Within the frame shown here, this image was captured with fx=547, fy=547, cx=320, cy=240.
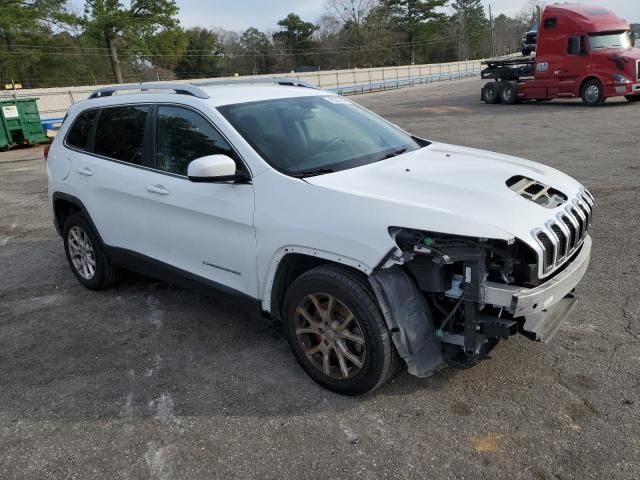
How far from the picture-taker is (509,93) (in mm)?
21547

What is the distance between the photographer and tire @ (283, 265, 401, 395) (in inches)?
118

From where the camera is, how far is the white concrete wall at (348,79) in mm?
27156

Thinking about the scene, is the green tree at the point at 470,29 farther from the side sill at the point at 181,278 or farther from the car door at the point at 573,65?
the side sill at the point at 181,278

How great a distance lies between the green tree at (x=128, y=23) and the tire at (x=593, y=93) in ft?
137

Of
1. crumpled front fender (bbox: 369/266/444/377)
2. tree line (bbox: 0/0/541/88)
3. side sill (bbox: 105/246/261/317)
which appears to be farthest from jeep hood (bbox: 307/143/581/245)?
tree line (bbox: 0/0/541/88)

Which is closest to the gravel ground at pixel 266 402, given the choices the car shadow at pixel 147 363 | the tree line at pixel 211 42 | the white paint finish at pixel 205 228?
the car shadow at pixel 147 363

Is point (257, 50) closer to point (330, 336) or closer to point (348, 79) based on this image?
point (348, 79)

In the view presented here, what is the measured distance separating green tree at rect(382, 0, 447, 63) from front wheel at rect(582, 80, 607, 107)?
232 ft

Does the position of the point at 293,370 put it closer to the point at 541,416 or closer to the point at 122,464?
the point at 122,464

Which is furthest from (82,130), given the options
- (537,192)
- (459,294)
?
(537,192)

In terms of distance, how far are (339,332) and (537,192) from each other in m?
1.47

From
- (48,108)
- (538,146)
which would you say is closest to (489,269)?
(538,146)

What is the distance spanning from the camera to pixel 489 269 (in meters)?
2.88

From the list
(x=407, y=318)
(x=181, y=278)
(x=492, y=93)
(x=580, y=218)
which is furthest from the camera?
(x=492, y=93)
